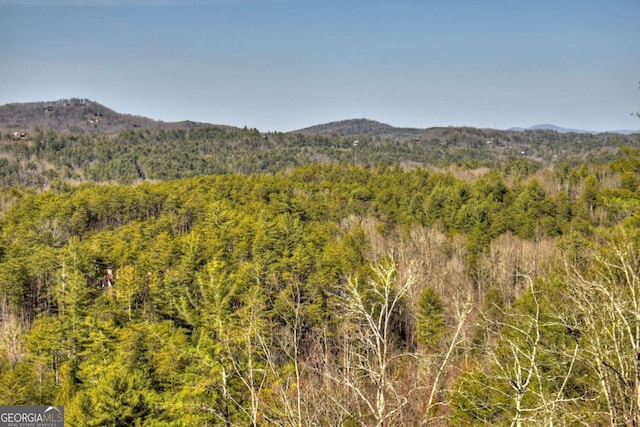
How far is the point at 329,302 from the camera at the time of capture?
2812cm

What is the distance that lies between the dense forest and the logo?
0.73m

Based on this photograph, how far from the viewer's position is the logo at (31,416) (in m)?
14.3

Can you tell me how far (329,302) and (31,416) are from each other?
1620cm

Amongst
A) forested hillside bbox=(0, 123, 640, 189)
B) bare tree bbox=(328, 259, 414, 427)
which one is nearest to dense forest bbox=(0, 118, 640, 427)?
bare tree bbox=(328, 259, 414, 427)

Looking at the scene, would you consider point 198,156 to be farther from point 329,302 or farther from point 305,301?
point 329,302

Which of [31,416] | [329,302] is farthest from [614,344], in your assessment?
[329,302]

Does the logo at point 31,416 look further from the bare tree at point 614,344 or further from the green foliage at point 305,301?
the bare tree at point 614,344

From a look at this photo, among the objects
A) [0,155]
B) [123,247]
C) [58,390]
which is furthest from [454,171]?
[0,155]

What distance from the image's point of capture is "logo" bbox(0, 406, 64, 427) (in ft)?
47.0

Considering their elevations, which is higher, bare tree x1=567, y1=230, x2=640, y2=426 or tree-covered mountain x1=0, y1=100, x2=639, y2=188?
tree-covered mountain x1=0, y1=100, x2=639, y2=188

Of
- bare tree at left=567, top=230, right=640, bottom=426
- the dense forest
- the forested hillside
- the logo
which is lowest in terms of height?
the logo

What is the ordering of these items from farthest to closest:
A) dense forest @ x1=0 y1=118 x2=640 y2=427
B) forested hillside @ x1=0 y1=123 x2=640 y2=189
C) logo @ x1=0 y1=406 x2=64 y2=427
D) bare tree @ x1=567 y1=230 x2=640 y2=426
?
1. forested hillside @ x1=0 y1=123 x2=640 y2=189
2. logo @ x1=0 y1=406 x2=64 y2=427
3. dense forest @ x1=0 y1=118 x2=640 y2=427
4. bare tree @ x1=567 y1=230 x2=640 y2=426

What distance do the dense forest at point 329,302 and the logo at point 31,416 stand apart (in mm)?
731

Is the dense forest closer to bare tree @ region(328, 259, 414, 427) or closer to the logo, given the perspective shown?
bare tree @ region(328, 259, 414, 427)
